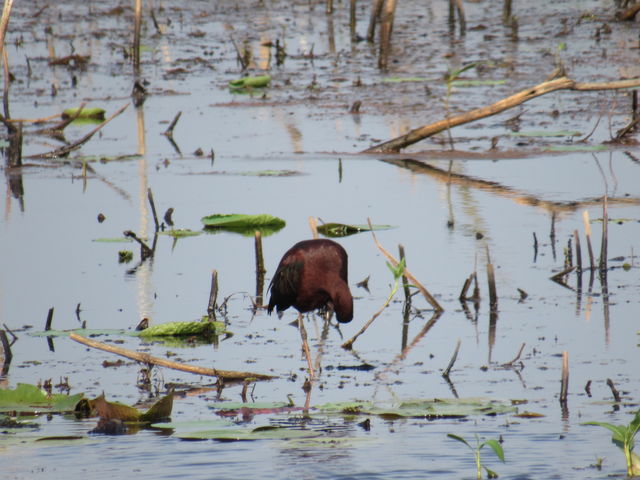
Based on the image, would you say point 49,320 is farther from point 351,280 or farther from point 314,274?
point 351,280

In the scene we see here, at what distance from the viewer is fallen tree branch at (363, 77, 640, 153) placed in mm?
11305

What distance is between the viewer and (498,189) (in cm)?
1121

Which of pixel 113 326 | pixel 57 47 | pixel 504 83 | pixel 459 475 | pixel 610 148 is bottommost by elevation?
pixel 459 475

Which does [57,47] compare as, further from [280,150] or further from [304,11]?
[280,150]

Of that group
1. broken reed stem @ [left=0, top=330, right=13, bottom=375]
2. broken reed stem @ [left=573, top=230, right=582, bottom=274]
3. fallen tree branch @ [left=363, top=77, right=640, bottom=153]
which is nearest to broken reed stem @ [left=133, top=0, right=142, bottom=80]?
fallen tree branch @ [left=363, top=77, right=640, bottom=153]

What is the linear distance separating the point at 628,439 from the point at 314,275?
8.38ft

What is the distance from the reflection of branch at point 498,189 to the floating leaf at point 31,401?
5.72 meters

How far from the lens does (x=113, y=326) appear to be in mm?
7371

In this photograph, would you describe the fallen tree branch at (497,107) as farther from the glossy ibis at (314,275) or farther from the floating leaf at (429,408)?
the floating leaf at (429,408)

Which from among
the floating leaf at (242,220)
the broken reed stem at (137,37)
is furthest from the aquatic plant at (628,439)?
the broken reed stem at (137,37)

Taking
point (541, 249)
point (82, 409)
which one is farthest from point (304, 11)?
point (82, 409)

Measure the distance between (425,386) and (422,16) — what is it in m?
20.0

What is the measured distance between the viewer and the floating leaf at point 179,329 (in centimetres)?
704

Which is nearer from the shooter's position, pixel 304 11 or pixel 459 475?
pixel 459 475
